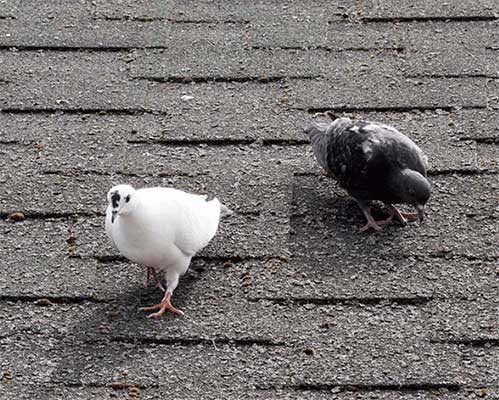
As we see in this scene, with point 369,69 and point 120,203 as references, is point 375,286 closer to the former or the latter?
point 120,203

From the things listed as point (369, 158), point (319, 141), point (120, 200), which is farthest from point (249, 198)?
point (120, 200)

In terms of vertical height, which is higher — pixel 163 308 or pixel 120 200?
pixel 120 200

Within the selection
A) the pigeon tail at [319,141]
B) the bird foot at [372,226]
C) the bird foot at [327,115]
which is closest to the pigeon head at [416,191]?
the bird foot at [372,226]

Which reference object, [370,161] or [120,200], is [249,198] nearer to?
[370,161]

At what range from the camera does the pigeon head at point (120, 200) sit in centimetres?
Answer: 345

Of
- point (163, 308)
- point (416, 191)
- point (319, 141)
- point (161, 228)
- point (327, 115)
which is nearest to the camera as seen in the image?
point (163, 308)

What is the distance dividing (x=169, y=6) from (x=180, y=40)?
0.27 meters

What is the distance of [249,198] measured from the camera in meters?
3.88

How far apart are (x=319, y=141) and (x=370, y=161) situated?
168mm

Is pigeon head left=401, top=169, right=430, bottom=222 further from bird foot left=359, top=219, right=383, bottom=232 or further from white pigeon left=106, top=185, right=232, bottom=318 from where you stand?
white pigeon left=106, top=185, right=232, bottom=318

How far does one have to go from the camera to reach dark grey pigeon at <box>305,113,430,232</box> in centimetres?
392

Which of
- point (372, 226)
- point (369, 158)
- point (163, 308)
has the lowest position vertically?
point (163, 308)

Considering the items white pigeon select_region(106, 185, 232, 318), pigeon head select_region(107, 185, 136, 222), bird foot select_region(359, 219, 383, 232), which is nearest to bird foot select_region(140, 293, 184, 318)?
white pigeon select_region(106, 185, 232, 318)

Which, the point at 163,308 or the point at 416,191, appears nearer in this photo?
the point at 163,308
